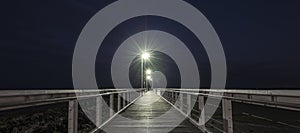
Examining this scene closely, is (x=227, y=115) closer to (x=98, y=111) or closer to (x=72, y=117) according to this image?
(x=72, y=117)

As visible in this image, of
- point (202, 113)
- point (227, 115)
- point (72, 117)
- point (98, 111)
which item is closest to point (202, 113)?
point (202, 113)

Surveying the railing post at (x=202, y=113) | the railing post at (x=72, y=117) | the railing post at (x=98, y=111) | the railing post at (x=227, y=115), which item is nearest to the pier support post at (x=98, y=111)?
the railing post at (x=98, y=111)

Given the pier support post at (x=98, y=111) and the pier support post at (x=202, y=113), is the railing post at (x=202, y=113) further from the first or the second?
the pier support post at (x=98, y=111)

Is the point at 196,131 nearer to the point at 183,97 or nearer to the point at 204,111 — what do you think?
the point at 204,111

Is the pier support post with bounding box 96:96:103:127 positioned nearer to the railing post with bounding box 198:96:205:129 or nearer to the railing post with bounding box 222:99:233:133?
the railing post with bounding box 198:96:205:129

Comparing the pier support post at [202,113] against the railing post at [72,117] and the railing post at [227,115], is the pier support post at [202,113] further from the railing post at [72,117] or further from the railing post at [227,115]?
the railing post at [72,117]

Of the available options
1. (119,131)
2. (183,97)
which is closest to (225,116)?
(119,131)

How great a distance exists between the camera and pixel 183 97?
33.5 ft

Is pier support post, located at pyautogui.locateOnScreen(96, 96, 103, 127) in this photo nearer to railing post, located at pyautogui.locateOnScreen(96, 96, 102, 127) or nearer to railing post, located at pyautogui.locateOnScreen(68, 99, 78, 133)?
railing post, located at pyautogui.locateOnScreen(96, 96, 102, 127)

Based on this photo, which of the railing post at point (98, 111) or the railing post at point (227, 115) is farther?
the railing post at point (98, 111)

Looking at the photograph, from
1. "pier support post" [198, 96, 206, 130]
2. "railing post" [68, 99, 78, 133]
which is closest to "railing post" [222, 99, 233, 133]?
"pier support post" [198, 96, 206, 130]

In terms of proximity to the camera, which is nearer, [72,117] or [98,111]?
[72,117]

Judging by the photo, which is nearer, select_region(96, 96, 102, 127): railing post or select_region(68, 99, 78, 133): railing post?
select_region(68, 99, 78, 133): railing post

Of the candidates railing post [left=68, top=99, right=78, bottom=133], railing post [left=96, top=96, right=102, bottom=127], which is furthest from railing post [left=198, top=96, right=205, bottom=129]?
railing post [left=68, top=99, right=78, bottom=133]
